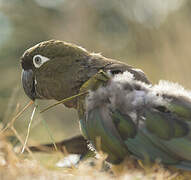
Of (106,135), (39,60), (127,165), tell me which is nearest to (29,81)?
(39,60)

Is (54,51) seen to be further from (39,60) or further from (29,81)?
Answer: (29,81)

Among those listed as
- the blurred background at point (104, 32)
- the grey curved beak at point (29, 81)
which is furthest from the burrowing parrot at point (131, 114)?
the blurred background at point (104, 32)

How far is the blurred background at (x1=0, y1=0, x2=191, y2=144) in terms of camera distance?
8305 millimetres

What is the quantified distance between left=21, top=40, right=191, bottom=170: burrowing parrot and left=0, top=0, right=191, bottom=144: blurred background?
5.19 m

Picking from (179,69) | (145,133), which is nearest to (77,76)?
(145,133)

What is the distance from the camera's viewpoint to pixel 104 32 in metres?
10.7

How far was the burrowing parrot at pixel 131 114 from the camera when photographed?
2299mm

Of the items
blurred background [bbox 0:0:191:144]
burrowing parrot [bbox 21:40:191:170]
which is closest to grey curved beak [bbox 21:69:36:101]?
burrowing parrot [bbox 21:40:191:170]

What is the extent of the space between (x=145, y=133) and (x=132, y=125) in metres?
0.09

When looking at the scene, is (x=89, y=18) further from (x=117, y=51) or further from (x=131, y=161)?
(x=131, y=161)

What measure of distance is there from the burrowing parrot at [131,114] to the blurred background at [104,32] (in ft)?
17.0

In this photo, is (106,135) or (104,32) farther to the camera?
(104,32)

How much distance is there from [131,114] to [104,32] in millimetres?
8455

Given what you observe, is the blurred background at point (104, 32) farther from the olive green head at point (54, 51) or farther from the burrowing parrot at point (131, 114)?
the burrowing parrot at point (131, 114)
